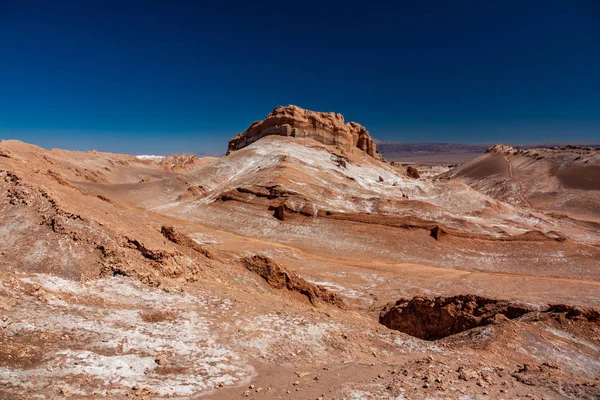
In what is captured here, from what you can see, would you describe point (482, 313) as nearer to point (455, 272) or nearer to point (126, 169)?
point (455, 272)

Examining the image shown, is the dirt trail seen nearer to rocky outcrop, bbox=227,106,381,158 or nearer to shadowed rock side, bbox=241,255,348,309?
rocky outcrop, bbox=227,106,381,158

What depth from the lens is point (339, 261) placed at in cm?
1941

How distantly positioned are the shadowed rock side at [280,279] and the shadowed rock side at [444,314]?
94.1 inches

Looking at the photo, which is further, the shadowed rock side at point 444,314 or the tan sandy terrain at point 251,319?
the shadowed rock side at point 444,314

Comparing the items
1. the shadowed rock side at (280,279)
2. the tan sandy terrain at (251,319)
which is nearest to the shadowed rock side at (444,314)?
the tan sandy terrain at (251,319)

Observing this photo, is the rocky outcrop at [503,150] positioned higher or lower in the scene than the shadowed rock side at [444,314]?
higher

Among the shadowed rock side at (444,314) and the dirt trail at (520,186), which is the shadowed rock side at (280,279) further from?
the dirt trail at (520,186)

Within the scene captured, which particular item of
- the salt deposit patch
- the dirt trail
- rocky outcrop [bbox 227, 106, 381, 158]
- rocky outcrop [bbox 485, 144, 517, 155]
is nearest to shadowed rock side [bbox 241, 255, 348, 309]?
the salt deposit patch

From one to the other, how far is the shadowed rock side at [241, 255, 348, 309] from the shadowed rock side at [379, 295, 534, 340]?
7.84 ft

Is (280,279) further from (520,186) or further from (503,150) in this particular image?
(503,150)

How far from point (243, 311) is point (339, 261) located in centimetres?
1255

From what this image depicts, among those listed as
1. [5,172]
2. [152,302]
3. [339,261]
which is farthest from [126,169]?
[152,302]

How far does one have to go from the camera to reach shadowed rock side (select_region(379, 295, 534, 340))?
11.0m

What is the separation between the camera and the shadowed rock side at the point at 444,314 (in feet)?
36.1
